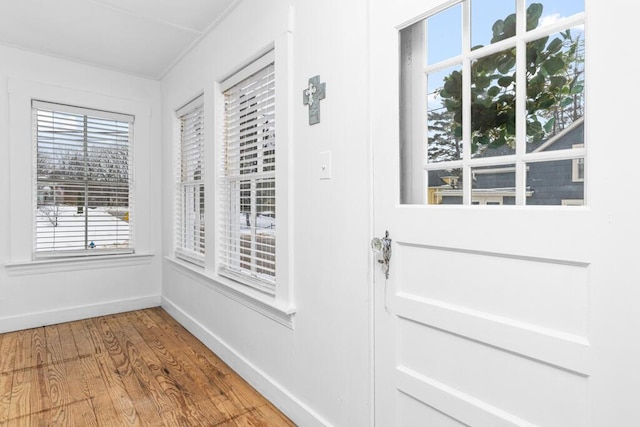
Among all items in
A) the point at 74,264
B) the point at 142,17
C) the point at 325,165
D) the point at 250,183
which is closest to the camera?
the point at 325,165

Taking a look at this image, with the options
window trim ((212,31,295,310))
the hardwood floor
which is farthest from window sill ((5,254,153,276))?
window trim ((212,31,295,310))

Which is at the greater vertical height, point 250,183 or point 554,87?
point 554,87

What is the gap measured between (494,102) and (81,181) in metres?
3.83

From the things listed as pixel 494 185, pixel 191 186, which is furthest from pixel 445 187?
pixel 191 186

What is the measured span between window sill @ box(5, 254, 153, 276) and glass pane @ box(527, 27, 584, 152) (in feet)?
12.7

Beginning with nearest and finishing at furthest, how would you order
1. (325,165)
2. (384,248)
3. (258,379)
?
(384,248) → (325,165) → (258,379)

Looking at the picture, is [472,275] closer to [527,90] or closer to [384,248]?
[384,248]

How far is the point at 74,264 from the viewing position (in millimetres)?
3549

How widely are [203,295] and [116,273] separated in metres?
1.42

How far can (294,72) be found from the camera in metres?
1.89

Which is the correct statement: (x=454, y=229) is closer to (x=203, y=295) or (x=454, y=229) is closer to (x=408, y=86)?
(x=408, y=86)

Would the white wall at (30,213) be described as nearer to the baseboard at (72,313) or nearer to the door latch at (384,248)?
the baseboard at (72,313)

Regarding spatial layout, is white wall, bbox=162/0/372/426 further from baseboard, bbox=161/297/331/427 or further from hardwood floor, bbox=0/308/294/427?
hardwood floor, bbox=0/308/294/427

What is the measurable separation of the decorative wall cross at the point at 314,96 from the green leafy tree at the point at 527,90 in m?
0.64
